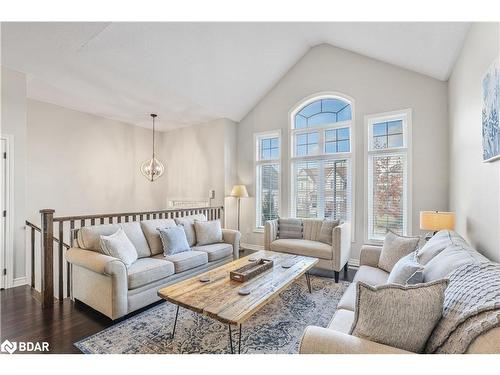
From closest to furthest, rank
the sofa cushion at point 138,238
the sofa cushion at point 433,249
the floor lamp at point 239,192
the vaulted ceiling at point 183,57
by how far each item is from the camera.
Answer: the sofa cushion at point 433,249 < the vaulted ceiling at point 183,57 < the sofa cushion at point 138,238 < the floor lamp at point 239,192

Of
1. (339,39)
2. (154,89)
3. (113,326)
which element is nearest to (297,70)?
(339,39)

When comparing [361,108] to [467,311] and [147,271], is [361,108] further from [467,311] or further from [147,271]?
[147,271]

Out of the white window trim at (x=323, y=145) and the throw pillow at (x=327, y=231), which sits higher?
the white window trim at (x=323, y=145)

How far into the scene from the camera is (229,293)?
6.91 ft

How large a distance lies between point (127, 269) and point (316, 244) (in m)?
2.62

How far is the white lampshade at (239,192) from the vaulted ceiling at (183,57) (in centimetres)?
164

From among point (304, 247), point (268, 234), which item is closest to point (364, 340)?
point (304, 247)

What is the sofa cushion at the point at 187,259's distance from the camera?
3.09m

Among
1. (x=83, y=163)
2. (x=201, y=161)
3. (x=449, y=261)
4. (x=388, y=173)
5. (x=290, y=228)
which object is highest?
(x=201, y=161)

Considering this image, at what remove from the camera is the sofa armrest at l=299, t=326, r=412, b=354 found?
1166 millimetres

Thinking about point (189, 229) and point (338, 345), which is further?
point (189, 229)

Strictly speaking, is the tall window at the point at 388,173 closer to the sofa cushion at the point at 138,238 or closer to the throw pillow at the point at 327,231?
the throw pillow at the point at 327,231

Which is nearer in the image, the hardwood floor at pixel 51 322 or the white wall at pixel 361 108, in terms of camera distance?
the hardwood floor at pixel 51 322

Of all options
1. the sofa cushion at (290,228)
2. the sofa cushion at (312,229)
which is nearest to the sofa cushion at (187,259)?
the sofa cushion at (290,228)
